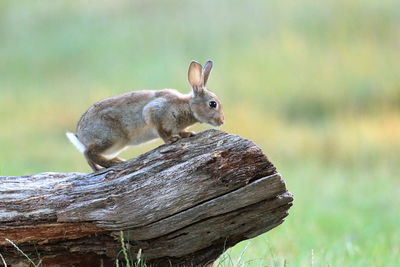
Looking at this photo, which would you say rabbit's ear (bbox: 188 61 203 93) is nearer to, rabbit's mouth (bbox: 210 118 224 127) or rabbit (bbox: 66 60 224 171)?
rabbit (bbox: 66 60 224 171)

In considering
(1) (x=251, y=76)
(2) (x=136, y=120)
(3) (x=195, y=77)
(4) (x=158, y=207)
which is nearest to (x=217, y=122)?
(3) (x=195, y=77)

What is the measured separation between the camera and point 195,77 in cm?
718

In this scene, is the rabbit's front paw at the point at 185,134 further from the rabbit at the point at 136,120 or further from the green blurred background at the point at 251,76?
the green blurred background at the point at 251,76

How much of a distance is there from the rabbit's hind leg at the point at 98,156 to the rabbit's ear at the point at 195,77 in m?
0.93

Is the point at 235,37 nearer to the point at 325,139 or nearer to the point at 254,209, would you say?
the point at 325,139

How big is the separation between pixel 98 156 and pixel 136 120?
1.47ft

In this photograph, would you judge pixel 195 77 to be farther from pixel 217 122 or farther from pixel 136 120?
pixel 136 120

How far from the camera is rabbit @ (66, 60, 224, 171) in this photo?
270 inches

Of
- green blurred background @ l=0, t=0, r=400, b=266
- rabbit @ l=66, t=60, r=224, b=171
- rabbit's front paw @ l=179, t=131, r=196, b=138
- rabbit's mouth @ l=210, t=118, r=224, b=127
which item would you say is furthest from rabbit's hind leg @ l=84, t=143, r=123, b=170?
green blurred background @ l=0, t=0, r=400, b=266

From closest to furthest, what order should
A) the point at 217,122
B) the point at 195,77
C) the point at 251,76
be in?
the point at 217,122, the point at 195,77, the point at 251,76

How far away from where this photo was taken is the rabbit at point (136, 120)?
6.85 meters

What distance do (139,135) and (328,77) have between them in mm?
14714

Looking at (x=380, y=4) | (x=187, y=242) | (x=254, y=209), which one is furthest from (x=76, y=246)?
(x=380, y=4)

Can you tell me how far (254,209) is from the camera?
219 inches
